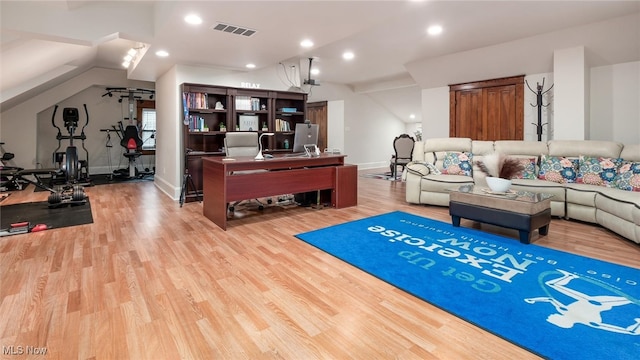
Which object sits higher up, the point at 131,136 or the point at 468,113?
the point at 468,113

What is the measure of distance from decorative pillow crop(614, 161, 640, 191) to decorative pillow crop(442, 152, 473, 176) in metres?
1.65

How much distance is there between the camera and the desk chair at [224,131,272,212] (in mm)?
4668

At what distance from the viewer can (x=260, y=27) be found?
3682 millimetres

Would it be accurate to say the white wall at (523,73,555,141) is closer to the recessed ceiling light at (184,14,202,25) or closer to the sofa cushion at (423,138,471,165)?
the sofa cushion at (423,138,471,165)

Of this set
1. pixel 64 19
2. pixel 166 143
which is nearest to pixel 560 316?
pixel 64 19

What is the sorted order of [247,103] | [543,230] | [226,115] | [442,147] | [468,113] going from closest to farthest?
[543,230]
[442,147]
[226,115]
[247,103]
[468,113]

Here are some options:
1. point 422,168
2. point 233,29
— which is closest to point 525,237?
point 422,168

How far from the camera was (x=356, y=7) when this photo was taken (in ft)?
10.3

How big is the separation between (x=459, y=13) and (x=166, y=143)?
208 inches

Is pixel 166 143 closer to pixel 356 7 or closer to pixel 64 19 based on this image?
pixel 64 19

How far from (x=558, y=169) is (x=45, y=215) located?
6692 millimetres

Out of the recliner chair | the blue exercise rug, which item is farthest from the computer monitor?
the recliner chair

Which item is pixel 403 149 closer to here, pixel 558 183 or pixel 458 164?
pixel 458 164

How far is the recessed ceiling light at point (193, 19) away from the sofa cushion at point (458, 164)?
153 inches
